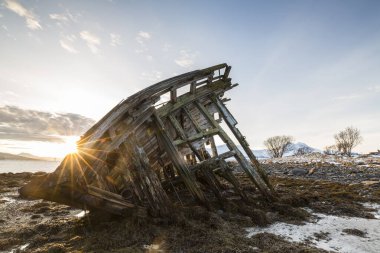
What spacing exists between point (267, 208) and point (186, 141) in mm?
2980

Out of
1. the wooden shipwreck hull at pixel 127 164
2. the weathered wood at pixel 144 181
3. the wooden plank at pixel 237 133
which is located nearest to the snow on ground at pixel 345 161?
the wooden plank at pixel 237 133

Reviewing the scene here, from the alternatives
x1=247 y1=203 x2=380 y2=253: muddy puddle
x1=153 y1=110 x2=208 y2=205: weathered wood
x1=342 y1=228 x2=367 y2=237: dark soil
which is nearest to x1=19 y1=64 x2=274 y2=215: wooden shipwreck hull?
x1=153 y1=110 x2=208 y2=205: weathered wood

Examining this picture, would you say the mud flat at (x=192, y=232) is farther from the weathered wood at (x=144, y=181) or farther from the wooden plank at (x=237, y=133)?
the wooden plank at (x=237, y=133)

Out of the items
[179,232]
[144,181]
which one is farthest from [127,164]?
[179,232]

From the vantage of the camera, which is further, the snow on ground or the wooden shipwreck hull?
the snow on ground

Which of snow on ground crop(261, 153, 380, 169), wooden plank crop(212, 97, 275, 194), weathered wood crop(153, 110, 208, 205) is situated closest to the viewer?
weathered wood crop(153, 110, 208, 205)

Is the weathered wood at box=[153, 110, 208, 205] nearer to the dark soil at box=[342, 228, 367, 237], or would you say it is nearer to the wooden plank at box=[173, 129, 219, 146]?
the wooden plank at box=[173, 129, 219, 146]

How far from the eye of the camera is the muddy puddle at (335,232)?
169 inches

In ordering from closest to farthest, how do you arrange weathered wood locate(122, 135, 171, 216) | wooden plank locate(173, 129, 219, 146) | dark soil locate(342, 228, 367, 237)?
1. dark soil locate(342, 228, 367, 237)
2. weathered wood locate(122, 135, 171, 216)
3. wooden plank locate(173, 129, 219, 146)

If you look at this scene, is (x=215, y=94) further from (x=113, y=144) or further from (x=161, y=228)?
(x=161, y=228)

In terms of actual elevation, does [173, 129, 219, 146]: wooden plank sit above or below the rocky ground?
above

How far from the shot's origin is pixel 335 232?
16.6 feet

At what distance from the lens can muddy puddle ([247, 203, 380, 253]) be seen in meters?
4.30

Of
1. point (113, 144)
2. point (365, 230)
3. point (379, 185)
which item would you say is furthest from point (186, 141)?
point (379, 185)
